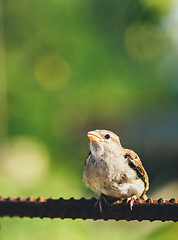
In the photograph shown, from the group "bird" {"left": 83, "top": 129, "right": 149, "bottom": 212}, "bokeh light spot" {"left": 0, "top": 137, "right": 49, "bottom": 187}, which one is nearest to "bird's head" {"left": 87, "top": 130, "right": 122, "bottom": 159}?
"bird" {"left": 83, "top": 129, "right": 149, "bottom": 212}

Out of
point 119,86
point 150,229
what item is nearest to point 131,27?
point 119,86

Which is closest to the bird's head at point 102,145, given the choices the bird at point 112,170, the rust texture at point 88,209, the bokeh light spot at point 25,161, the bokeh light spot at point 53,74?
the bird at point 112,170

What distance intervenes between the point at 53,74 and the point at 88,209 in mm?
2594

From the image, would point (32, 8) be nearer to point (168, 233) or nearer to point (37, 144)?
point (37, 144)

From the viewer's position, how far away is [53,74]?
3.08m

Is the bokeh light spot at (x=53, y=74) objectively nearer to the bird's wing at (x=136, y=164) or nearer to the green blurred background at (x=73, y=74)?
the green blurred background at (x=73, y=74)

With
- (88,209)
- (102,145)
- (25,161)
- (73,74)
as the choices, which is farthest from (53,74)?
(88,209)

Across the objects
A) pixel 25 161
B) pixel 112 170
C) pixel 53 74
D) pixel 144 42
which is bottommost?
pixel 25 161

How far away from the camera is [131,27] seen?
310cm

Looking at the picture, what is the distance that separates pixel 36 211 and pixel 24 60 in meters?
2.71

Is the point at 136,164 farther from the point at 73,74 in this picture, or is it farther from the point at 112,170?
the point at 73,74

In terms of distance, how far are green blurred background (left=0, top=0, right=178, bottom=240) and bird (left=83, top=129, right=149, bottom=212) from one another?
6.18 ft

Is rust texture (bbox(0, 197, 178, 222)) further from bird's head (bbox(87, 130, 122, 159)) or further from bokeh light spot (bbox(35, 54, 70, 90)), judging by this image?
bokeh light spot (bbox(35, 54, 70, 90))

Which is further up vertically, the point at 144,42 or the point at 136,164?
the point at 144,42
